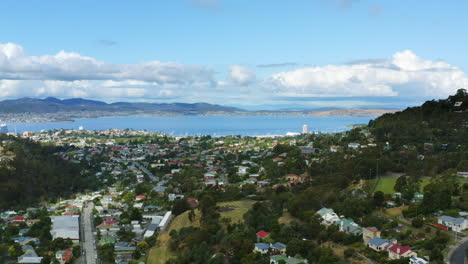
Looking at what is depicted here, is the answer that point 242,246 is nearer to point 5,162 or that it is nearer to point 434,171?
point 434,171

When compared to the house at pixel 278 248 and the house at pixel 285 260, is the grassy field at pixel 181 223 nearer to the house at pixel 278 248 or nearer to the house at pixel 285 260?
the house at pixel 278 248

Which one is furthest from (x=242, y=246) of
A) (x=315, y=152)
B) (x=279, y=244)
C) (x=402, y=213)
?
(x=315, y=152)

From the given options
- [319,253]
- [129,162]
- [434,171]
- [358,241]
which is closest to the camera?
[319,253]

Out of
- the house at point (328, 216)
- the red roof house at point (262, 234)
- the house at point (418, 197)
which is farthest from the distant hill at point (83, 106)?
the house at point (418, 197)

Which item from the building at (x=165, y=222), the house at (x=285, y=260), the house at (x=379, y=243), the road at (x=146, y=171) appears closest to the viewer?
the house at (x=285, y=260)

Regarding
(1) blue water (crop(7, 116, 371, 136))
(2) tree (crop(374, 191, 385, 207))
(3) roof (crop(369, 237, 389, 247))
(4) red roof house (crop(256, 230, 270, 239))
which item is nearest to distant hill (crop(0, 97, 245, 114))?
(1) blue water (crop(7, 116, 371, 136))

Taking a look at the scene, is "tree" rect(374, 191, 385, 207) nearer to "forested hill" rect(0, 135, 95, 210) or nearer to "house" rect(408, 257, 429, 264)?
"house" rect(408, 257, 429, 264)

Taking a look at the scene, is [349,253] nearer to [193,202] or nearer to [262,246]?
[262,246]

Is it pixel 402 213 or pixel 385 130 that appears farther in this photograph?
pixel 385 130
